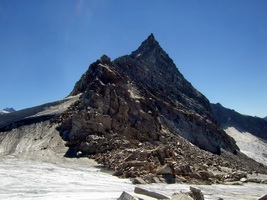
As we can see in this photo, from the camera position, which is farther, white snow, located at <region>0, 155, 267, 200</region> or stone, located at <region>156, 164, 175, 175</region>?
stone, located at <region>156, 164, 175, 175</region>

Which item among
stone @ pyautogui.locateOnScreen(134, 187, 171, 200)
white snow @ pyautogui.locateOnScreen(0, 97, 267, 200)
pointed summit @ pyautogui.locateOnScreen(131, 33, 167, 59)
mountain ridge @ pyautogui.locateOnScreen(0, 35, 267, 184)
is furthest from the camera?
pointed summit @ pyautogui.locateOnScreen(131, 33, 167, 59)

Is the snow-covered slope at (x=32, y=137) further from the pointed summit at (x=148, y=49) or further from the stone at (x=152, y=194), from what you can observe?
the pointed summit at (x=148, y=49)

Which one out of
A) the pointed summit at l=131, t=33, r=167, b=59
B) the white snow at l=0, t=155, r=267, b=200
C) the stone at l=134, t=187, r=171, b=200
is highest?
the pointed summit at l=131, t=33, r=167, b=59

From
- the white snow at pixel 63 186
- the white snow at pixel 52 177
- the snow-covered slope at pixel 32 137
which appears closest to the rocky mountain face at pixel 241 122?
the snow-covered slope at pixel 32 137

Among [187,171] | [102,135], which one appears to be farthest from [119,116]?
[187,171]

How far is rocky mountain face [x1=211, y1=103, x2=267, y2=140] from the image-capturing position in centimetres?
14762

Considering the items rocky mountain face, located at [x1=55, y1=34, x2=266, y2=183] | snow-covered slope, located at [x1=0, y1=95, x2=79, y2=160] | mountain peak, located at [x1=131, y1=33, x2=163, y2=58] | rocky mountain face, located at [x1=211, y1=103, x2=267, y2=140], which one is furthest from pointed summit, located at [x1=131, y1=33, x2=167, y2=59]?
rocky mountain face, located at [x1=211, y1=103, x2=267, y2=140]

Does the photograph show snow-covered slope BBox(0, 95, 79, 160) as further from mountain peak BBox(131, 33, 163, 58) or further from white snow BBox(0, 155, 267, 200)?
mountain peak BBox(131, 33, 163, 58)

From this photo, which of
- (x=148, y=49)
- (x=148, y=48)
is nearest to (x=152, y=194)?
(x=148, y=49)

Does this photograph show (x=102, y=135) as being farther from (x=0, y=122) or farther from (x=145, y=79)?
(x=145, y=79)

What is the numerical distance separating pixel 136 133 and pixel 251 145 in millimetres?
85980

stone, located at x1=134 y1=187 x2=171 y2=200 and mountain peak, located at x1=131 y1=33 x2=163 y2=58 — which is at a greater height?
mountain peak, located at x1=131 y1=33 x2=163 y2=58

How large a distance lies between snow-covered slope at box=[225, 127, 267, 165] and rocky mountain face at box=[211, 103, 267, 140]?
6.22 m

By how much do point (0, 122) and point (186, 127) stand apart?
1560 inches
